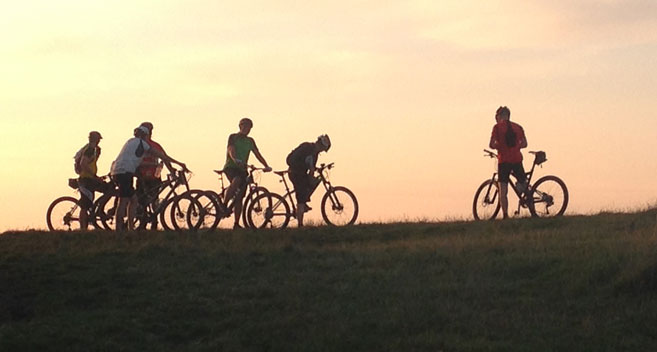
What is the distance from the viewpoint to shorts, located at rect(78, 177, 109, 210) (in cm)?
2242

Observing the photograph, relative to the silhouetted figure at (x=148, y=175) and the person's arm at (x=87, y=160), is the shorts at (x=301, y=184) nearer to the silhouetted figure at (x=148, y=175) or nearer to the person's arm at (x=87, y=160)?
the silhouetted figure at (x=148, y=175)

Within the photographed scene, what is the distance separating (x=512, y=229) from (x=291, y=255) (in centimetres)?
466

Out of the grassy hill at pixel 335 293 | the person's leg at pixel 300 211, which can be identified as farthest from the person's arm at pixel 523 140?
the person's leg at pixel 300 211

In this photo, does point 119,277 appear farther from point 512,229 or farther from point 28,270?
point 512,229

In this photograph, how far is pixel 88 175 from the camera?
73.5 feet

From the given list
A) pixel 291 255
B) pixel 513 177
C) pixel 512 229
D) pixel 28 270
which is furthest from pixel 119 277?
pixel 513 177

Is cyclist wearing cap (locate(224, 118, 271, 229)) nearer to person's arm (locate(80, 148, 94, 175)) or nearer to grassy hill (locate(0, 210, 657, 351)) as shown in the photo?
grassy hill (locate(0, 210, 657, 351))

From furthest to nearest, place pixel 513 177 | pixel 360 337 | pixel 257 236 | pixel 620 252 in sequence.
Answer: pixel 513 177
pixel 257 236
pixel 620 252
pixel 360 337

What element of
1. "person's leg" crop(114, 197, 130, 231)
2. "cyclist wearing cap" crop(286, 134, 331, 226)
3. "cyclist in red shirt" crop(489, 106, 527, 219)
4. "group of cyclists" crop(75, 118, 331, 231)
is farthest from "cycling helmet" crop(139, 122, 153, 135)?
"cyclist in red shirt" crop(489, 106, 527, 219)

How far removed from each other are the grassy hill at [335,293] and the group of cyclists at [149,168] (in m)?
1.28

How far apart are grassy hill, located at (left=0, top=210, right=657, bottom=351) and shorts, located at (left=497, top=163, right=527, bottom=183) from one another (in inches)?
102

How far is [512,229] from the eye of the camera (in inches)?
830

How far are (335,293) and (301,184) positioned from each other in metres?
8.36

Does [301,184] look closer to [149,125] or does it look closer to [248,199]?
[248,199]
